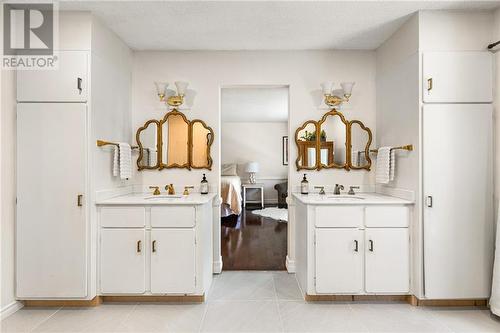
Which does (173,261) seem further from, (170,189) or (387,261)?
(387,261)

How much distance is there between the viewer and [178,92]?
10.2 ft

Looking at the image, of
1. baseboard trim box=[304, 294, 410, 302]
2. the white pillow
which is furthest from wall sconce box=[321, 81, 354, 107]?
the white pillow

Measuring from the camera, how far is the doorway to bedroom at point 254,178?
12.9 feet

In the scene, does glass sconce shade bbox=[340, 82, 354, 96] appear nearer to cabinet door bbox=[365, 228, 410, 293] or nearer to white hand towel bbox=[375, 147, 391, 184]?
white hand towel bbox=[375, 147, 391, 184]

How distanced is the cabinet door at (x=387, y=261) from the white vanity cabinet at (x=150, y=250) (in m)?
1.34

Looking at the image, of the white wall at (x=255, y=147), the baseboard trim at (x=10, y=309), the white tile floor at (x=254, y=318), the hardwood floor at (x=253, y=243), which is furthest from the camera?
the white wall at (x=255, y=147)

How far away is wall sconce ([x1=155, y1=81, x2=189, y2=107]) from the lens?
3.07m

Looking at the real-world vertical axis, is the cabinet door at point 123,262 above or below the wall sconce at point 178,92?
below

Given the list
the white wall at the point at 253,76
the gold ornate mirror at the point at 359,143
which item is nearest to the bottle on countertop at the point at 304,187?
the white wall at the point at 253,76

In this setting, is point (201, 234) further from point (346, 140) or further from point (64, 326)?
point (346, 140)

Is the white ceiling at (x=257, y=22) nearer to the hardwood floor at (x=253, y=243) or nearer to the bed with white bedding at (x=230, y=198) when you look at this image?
the hardwood floor at (x=253, y=243)

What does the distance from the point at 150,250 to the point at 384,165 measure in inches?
83.2

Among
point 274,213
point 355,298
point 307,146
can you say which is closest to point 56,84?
point 307,146

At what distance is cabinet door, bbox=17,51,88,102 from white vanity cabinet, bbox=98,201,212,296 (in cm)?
89
